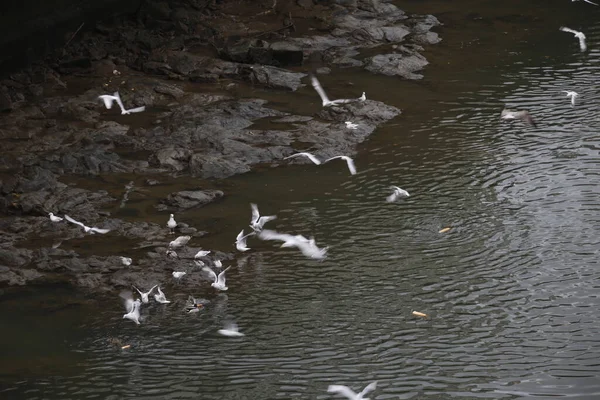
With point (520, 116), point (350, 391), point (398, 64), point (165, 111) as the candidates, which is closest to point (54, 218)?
point (165, 111)

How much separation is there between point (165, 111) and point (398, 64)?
169 inches

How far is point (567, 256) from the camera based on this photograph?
9797 mm

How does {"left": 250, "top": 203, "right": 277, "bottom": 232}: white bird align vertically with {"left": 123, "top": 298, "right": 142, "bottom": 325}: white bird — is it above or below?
above

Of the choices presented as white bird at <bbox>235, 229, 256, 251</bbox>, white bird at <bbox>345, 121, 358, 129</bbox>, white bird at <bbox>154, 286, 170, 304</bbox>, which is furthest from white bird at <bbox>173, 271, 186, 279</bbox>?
white bird at <bbox>345, 121, 358, 129</bbox>

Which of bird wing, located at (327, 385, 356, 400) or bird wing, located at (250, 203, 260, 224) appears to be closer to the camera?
bird wing, located at (327, 385, 356, 400)

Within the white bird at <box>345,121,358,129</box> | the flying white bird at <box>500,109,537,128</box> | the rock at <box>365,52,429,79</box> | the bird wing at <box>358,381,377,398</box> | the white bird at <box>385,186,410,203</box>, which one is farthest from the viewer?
the rock at <box>365,52,429,79</box>

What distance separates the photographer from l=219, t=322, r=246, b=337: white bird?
8.66 meters

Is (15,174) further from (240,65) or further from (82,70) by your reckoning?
(240,65)

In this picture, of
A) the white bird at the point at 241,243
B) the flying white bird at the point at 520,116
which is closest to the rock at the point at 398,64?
the flying white bird at the point at 520,116

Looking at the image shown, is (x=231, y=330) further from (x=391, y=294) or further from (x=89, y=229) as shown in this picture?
(x=89, y=229)

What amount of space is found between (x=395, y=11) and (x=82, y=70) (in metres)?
6.94

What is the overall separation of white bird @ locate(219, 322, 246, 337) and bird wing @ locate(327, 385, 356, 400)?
48.9 inches

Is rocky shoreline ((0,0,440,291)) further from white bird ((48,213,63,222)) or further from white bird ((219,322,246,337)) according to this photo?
white bird ((219,322,246,337))

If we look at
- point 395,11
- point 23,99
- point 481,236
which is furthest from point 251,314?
point 395,11
